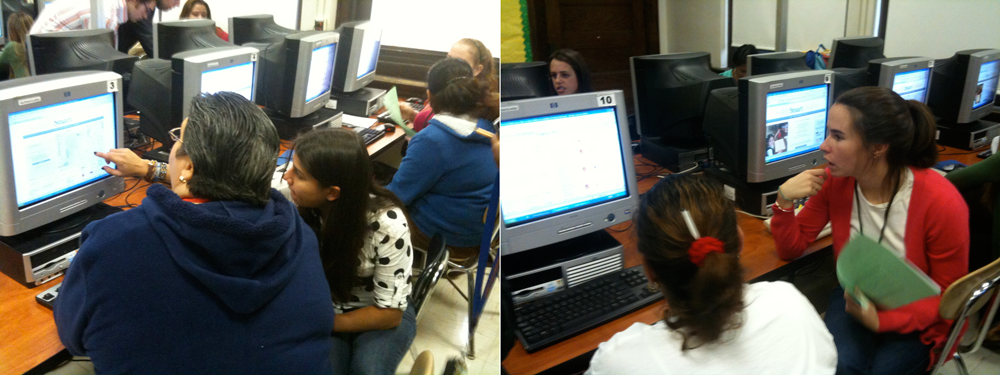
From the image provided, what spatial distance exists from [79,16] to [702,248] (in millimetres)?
1007

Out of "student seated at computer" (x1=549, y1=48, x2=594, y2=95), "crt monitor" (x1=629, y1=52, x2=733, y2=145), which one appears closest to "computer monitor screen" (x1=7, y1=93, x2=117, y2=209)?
"student seated at computer" (x1=549, y1=48, x2=594, y2=95)

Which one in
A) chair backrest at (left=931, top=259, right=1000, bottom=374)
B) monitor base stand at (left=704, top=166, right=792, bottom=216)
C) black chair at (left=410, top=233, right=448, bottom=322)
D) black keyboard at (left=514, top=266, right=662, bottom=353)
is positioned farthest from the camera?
monitor base stand at (left=704, top=166, right=792, bottom=216)

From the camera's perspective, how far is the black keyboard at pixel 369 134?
0.76 metres

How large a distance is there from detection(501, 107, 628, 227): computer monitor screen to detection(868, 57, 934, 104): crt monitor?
1.49 meters

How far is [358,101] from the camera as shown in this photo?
0.86 meters

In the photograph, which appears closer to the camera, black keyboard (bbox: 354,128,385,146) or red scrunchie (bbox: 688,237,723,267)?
black keyboard (bbox: 354,128,385,146)

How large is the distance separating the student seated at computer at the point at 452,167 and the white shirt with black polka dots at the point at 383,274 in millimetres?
47

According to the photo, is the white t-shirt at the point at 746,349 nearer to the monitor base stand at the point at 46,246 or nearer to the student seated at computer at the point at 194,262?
the student seated at computer at the point at 194,262

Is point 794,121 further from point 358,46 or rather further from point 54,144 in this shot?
point 54,144

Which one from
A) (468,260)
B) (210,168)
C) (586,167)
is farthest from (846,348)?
(210,168)

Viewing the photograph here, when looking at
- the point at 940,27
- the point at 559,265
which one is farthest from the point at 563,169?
the point at 940,27

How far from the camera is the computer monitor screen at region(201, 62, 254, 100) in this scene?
35.0 inches

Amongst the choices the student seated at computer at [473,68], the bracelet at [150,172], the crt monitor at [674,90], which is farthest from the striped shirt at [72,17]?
the crt monitor at [674,90]

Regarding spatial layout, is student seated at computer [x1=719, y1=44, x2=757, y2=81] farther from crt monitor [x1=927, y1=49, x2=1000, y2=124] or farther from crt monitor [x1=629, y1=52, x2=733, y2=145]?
crt monitor [x1=927, y1=49, x2=1000, y2=124]
